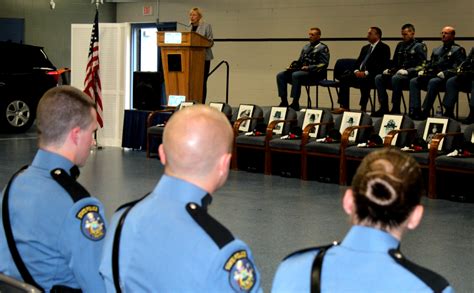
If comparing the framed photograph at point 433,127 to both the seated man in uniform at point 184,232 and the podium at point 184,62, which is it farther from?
the seated man in uniform at point 184,232

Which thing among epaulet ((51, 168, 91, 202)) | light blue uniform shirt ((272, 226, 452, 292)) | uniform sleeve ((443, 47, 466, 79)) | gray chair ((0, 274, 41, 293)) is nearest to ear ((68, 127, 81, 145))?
epaulet ((51, 168, 91, 202))

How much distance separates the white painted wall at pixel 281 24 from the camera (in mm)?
14070

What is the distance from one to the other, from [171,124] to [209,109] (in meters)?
0.11

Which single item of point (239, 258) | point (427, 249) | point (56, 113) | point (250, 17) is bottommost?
point (427, 249)

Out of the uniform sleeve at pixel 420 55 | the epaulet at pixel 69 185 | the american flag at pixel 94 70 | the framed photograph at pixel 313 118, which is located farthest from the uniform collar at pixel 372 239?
the american flag at pixel 94 70

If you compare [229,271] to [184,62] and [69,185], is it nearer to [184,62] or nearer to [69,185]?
[69,185]

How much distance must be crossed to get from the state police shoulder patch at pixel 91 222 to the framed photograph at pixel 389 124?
8.28 m

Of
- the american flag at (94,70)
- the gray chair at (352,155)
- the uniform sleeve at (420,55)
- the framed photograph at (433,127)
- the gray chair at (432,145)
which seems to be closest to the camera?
the gray chair at (432,145)

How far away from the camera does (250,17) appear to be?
16922 millimetres

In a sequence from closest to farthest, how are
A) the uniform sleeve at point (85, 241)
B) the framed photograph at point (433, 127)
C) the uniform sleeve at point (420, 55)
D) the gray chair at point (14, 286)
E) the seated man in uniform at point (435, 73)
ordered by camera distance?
the gray chair at point (14, 286), the uniform sleeve at point (85, 241), the framed photograph at point (433, 127), the seated man in uniform at point (435, 73), the uniform sleeve at point (420, 55)

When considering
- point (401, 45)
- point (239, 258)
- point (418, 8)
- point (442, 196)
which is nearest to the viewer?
point (239, 258)

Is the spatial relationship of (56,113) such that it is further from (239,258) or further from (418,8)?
(418,8)

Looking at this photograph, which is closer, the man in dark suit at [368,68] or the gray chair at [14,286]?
the gray chair at [14,286]

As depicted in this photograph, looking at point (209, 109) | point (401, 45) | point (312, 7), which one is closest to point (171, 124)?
point (209, 109)
